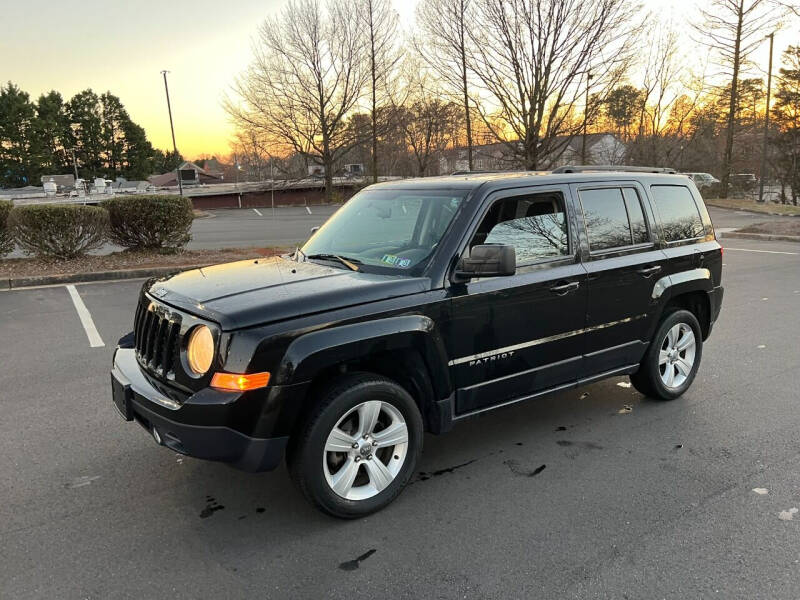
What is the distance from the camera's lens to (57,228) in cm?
1102

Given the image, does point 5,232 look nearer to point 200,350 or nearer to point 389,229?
point 389,229

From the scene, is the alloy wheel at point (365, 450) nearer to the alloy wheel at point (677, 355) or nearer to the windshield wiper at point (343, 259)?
the windshield wiper at point (343, 259)

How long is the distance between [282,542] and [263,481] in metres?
0.68

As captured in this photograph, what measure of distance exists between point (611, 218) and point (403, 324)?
204 centimetres

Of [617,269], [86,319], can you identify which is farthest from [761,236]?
[86,319]

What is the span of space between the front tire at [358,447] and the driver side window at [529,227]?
1086 mm

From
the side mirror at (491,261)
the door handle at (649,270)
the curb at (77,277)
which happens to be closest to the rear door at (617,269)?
the door handle at (649,270)

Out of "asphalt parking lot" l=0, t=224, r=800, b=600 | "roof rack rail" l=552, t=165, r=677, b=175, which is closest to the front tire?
"asphalt parking lot" l=0, t=224, r=800, b=600

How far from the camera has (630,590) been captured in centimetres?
253

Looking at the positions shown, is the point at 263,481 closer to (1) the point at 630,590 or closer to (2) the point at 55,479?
(2) the point at 55,479

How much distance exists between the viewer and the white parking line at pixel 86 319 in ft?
21.5

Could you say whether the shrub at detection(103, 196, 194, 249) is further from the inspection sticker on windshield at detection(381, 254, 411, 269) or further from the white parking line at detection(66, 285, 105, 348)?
the inspection sticker on windshield at detection(381, 254, 411, 269)

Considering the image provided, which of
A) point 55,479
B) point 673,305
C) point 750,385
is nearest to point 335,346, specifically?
point 55,479

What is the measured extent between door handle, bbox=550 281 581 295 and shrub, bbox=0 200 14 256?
1099 centimetres
